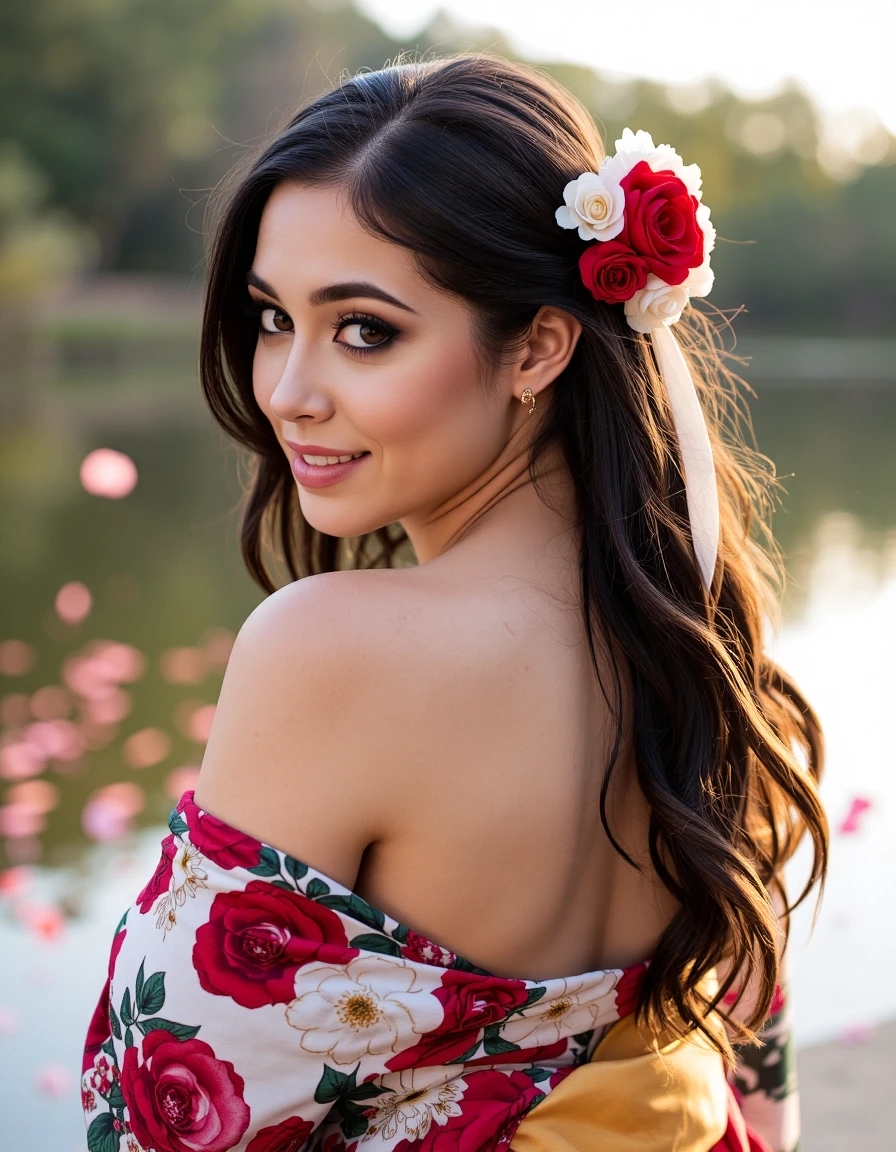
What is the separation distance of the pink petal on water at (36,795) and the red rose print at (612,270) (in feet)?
9.13

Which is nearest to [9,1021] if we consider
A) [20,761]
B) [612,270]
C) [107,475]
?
[20,761]

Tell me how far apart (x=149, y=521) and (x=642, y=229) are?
701cm

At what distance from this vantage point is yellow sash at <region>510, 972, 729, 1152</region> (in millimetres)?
1029

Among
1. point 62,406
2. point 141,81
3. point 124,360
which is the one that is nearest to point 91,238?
point 141,81

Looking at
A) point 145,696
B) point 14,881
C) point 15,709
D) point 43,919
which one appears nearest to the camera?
point 43,919

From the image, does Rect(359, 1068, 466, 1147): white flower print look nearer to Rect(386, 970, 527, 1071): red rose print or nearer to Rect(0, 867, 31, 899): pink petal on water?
Rect(386, 970, 527, 1071): red rose print

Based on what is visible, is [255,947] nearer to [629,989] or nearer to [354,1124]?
[354,1124]

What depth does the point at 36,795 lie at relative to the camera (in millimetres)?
3621

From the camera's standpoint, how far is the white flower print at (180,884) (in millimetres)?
950

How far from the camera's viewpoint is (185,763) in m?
3.85

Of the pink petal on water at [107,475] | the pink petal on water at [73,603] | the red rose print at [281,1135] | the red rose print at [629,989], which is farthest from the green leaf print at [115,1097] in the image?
the pink petal on water at [107,475]

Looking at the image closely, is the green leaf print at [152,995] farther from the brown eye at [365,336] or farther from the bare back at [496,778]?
the brown eye at [365,336]

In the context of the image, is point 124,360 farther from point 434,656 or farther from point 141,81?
point 434,656

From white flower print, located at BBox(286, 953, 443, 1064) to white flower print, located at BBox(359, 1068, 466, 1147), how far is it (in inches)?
2.3
